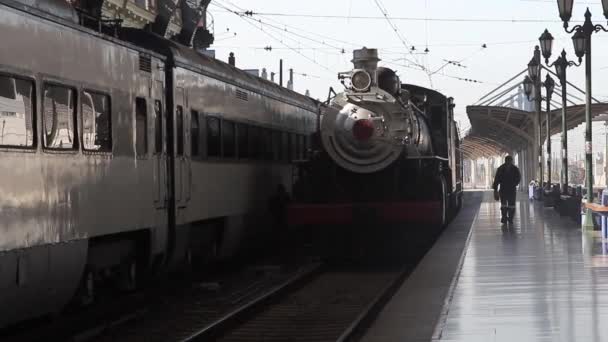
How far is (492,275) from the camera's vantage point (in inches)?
569

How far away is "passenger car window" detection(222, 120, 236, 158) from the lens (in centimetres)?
1688

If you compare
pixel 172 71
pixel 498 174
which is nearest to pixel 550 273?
pixel 172 71

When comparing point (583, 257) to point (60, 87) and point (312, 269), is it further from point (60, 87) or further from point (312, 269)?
point (60, 87)

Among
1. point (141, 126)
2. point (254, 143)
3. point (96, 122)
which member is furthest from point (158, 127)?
point (254, 143)

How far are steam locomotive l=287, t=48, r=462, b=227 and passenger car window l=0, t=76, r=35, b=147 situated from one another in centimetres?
941

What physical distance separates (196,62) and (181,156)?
5.69 ft

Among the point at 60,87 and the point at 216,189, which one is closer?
the point at 60,87

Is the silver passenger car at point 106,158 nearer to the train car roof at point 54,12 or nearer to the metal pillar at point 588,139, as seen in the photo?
the train car roof at point 54,12

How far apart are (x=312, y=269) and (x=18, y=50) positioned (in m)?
9.84

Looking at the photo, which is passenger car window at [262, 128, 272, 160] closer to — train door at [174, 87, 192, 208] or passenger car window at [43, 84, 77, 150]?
train door at [174, 87, 192, 208]

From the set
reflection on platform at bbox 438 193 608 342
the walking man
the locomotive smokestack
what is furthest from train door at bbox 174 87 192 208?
the walking man

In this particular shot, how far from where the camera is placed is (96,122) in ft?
37.5

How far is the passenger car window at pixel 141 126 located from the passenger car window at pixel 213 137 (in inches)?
110

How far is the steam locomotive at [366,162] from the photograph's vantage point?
733 inches
